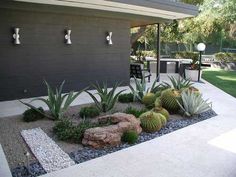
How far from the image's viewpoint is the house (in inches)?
298

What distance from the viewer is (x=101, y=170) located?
3547mm

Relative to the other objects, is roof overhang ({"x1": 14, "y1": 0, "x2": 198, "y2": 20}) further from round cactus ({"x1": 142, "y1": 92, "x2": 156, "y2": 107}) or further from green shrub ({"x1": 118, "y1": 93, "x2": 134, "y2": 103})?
round cactus ({"x1": 142, "y1": 92, "x2": 156, "y2": 107})

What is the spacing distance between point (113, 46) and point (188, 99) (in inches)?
189

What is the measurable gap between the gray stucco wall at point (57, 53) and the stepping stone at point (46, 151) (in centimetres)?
337

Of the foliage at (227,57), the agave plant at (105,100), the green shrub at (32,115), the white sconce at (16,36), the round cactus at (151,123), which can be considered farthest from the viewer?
the foliage at (227,57)

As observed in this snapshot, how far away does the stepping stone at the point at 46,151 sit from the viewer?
3.68 meters

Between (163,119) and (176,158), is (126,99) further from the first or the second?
(176,158)

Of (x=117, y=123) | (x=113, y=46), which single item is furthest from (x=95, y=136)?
(x=113, y=46)

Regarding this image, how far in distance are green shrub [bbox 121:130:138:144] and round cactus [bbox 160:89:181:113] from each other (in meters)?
1.94

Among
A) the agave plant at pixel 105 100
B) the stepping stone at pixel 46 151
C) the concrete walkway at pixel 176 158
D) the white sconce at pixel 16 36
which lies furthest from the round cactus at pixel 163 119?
the white sconce at pixel 16 36

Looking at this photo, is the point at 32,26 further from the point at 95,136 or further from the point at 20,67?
the point at 95,136

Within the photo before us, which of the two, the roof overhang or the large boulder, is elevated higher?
the roof overhang

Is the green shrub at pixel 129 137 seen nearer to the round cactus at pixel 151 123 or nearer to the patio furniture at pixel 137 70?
the round cactus at pixel 151 123

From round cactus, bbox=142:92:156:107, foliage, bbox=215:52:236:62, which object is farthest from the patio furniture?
foliage, bbox=215:52:236:62
